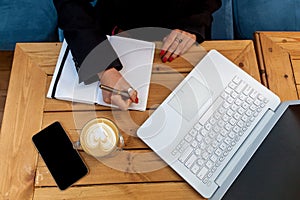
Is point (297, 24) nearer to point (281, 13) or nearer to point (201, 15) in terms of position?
point (281, 13)

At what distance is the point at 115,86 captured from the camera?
34.0 inches

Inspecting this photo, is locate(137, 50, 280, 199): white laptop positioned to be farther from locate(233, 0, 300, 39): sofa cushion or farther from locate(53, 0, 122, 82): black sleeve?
locate(233, 0, 300, 39): sofa cushion

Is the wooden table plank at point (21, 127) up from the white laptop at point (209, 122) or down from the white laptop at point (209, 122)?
down

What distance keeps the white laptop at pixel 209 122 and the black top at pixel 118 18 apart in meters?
0.14

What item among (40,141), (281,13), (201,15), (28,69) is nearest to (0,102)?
(28,69)

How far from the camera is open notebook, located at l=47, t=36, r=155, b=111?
2.81 feet

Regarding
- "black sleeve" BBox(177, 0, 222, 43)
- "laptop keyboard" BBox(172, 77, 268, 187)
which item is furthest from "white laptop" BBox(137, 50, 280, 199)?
"black sleeve" BBox(177, 0, 222, 43)

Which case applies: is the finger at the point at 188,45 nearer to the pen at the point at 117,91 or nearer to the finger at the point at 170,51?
the finger at the point at 170,51

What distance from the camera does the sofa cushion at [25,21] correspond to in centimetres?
123

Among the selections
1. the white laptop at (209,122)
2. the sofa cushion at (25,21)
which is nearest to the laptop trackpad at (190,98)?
the white laptop at (209,122)

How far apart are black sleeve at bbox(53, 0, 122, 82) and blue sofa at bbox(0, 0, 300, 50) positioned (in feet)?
0.97

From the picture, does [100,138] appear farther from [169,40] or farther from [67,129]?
[169,40]

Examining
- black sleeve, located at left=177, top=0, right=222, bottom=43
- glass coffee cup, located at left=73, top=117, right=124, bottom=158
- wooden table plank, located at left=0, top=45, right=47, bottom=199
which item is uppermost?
black sleeve, located at left=177, top=0, right=222, bottom=43

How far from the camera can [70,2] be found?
94cm
